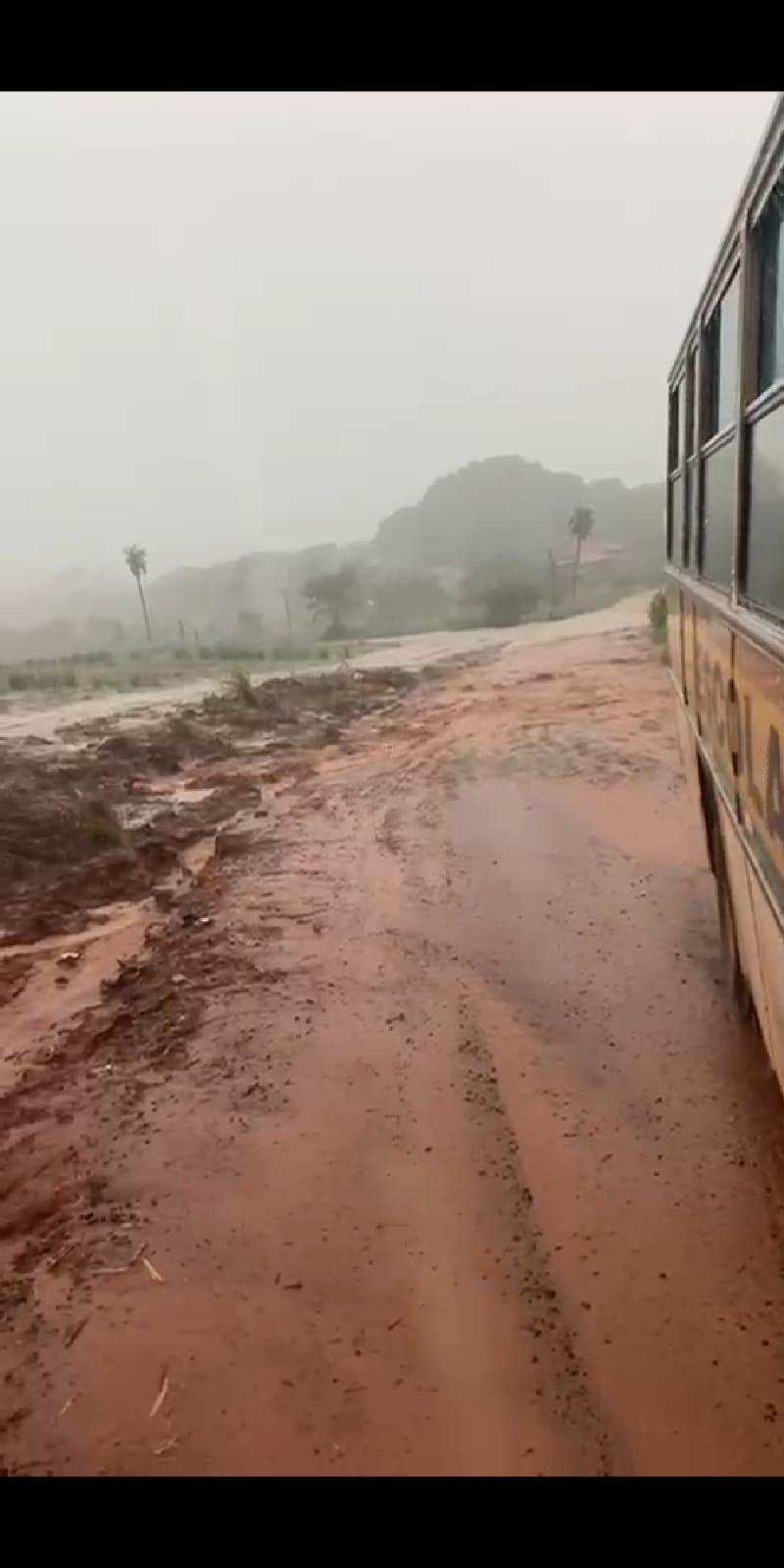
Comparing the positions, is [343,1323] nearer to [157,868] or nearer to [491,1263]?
[491,1263]

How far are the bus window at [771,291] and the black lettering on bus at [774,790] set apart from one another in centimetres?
89

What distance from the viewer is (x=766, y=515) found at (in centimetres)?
283

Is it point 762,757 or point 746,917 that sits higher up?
point 762,757

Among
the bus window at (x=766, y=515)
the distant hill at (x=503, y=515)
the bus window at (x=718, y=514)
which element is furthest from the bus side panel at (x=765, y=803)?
the distant hill at (x=503, y=515)

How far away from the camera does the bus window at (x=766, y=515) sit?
8.66 feet

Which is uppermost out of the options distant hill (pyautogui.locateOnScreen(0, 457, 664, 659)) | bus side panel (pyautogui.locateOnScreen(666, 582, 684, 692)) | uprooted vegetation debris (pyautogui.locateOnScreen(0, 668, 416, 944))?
bus side panel (pyautogui.locateOnScreen(666, 582, 684, 692))

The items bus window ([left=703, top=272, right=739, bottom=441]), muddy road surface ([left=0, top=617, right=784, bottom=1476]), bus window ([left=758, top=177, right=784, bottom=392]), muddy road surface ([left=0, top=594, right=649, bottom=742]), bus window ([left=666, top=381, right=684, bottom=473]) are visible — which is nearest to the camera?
bus window ([left=758, top=177, right=784, bottom=392])

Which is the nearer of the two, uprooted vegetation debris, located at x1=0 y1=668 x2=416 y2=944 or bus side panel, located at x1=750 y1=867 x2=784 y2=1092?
bus side panel, located at x1=750 y1=867 x2=784 y2=1092

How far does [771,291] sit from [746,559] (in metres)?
0.73

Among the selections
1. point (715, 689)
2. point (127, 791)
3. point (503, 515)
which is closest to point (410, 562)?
point (503, 515)

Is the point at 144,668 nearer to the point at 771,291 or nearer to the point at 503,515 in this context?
the point at 771,291

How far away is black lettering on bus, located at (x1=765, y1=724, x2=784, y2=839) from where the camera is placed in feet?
8.63

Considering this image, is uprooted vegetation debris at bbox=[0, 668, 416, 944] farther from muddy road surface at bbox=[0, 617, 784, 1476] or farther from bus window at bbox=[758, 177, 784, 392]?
bus window at bbox=[758, 177, 784, 392]

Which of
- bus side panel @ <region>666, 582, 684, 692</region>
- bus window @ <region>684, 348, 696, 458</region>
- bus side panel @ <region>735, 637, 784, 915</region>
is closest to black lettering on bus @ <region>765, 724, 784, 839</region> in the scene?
bus side panel @ <region>735, 637, 784, 915</region>
